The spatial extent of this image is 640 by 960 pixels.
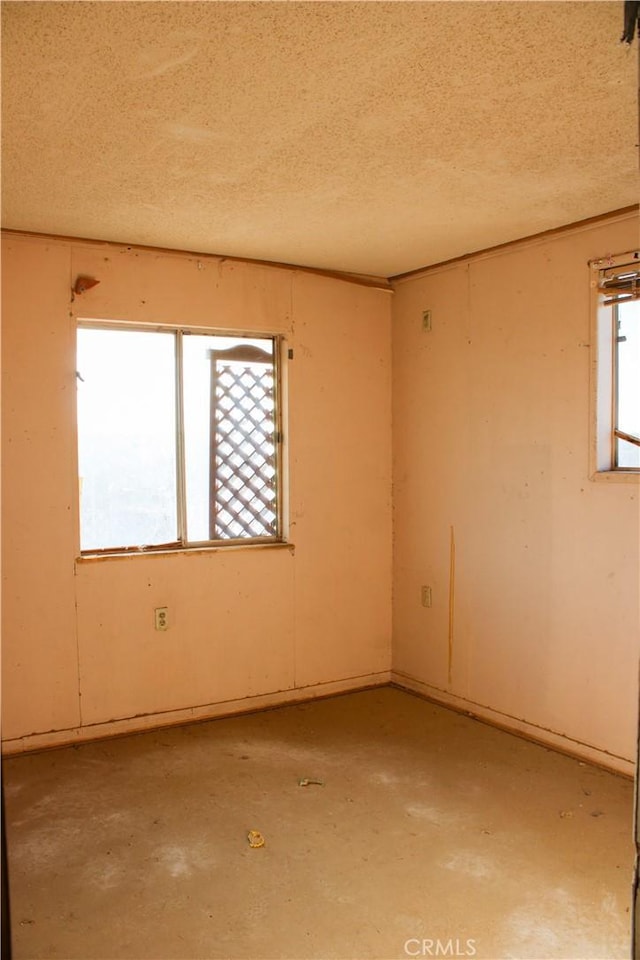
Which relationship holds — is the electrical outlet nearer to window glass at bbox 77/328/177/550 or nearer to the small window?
window glass at bbox 77/328/177/550

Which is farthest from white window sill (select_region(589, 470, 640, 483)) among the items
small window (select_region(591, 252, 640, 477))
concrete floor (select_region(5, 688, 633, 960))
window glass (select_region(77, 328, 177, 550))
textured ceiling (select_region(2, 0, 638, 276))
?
window glass (select_region(77, 328, 177, 550))

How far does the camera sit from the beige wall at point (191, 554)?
10.3ft

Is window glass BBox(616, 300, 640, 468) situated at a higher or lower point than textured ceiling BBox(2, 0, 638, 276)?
lower

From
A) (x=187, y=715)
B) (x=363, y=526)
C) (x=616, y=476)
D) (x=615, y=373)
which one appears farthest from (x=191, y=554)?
(x=615, y=373)

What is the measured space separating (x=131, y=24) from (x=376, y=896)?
232 cm

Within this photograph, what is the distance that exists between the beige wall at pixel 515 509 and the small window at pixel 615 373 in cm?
6

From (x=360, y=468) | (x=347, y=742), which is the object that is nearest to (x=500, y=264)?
(x=360, y=468)

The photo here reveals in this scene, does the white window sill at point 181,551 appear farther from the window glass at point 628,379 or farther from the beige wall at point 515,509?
the window glass at point 628,379

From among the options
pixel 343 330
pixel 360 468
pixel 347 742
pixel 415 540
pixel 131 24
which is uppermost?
pixel 131 24

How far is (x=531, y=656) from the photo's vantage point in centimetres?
327

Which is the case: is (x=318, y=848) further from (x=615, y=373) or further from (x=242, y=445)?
(x=615, y=373)

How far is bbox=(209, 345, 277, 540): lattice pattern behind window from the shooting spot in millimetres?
3629

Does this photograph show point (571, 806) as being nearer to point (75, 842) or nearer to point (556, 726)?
point (556, 726)

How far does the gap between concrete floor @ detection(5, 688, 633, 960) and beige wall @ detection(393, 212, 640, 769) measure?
1.00ft
